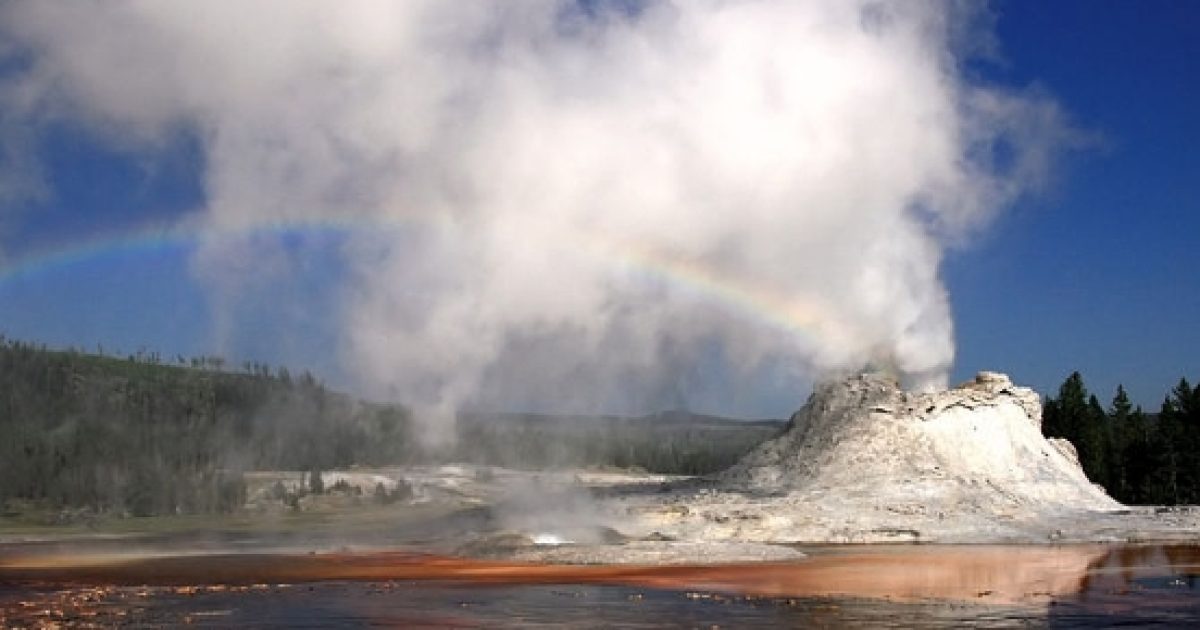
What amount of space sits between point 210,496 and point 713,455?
6636cm

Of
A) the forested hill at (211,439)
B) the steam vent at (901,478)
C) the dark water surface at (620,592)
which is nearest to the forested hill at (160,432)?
the forested hill at (211,439)

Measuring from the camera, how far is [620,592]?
122 ft

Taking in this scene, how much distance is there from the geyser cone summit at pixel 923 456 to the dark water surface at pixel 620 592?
10351mm

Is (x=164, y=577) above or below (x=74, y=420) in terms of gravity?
below

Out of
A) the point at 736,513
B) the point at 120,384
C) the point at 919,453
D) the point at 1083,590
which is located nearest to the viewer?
the point at 1083,590

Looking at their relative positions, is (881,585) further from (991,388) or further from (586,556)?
(991,388)

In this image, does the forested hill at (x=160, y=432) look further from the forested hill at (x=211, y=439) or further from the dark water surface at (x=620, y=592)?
the dark water surface at (x=620, y=592)

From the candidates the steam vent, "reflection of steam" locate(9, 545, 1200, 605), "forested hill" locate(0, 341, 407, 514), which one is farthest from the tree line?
"forested hill" locate(0, 341, 407, 514)

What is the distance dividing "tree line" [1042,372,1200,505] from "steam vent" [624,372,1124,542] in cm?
2060

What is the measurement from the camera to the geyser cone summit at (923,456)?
63062mm

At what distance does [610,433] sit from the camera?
152625 mm

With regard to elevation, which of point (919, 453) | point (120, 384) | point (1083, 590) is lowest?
point (1083, 590)

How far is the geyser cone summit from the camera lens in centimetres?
6306

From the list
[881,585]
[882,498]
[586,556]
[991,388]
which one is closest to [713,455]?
[991,388]
